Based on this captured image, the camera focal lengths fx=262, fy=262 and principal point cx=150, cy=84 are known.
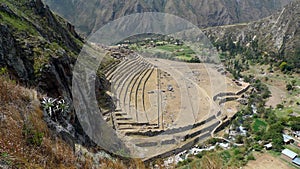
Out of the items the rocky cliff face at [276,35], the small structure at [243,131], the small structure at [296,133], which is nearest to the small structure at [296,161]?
the small structure at [296,133]

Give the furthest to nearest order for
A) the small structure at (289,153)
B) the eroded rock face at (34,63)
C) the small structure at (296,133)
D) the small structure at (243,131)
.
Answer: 1. the small structure at (243,131)
2. the small structure at (296,133)
3. the small structure at (289,153)
4. the eroded rock face at (34,63)

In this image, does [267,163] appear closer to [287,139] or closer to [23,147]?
[287,139]

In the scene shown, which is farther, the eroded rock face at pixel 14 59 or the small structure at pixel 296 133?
the small structure at pixel 296 133

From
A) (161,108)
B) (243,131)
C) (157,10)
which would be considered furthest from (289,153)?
(157,10)

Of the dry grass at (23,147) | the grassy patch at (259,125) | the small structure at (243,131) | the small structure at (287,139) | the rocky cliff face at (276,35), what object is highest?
the dry grass at (23,147)

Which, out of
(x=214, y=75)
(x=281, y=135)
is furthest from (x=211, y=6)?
(x=281, y=135)

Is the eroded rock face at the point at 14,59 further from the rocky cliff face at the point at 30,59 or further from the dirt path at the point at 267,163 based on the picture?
the dirt path at the point at 267,163
